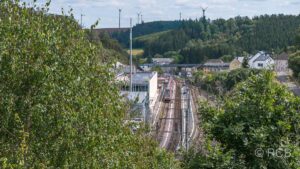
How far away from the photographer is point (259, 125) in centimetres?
778

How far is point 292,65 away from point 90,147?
128 feet

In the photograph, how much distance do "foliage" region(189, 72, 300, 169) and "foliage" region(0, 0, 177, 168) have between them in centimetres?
190

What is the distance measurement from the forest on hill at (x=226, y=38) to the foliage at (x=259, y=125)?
3041 inches

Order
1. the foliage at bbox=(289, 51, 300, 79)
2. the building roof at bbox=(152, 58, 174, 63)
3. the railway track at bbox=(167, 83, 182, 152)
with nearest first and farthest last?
the railway track at bbox=(167, 83, 182, 152) → the foliage at bbox=(289, 51, 300, 79) → the building roof at bbox=(152, 58, 174, 63)

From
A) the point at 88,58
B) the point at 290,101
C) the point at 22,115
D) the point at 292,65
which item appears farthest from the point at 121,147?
the point at 292,65

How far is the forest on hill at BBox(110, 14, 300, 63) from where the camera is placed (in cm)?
10062

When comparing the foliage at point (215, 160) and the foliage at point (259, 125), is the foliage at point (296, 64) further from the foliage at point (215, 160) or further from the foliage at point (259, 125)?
the foliage at point (215, 160)

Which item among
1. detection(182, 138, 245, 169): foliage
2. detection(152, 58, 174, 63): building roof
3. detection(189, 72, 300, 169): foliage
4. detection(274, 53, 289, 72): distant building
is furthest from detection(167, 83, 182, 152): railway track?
detection(152, 58, 174, 63): building roof

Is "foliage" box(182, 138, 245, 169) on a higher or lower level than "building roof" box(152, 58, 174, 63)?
Answer: higher

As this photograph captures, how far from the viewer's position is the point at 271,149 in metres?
7.50

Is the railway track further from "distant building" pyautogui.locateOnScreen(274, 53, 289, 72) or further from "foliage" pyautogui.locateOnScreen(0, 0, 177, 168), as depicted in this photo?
"foliage" pyautogui.locateOnScreen(0, 0, 177, 168)

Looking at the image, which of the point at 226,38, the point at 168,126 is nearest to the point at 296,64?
the point at 168,126

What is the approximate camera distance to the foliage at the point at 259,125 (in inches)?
295

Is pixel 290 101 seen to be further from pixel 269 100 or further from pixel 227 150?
pixel 227 150
